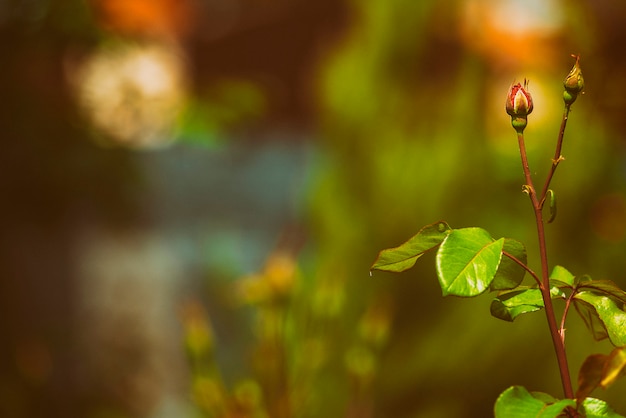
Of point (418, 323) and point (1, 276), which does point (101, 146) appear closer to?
point (1, 276)

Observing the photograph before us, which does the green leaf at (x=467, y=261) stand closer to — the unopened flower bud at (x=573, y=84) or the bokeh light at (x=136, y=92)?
the unopened flower bud at (x=573, y=84)

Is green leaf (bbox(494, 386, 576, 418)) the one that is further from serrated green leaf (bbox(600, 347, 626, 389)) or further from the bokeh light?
the bokeh light

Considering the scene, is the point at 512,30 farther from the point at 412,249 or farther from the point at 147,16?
the point at 412,249

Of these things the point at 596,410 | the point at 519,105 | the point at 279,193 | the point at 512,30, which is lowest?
the point at 279,193

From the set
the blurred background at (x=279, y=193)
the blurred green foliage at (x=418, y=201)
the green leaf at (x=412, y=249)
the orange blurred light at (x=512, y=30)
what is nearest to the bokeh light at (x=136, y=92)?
the blurred background at (x=279, y=193)

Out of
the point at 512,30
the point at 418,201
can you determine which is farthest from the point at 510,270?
the point at 512,30

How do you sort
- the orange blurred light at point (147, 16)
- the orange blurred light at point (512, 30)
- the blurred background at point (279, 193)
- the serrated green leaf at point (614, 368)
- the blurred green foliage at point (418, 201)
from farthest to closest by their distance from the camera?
the orange blurred light at point (147, 16) < the orange blurred light at point (512, 30) < the blurred green foliage at point (418, 201) < the blurred background at point (279, 193) < the serrated green leaf at point (614, 368)
